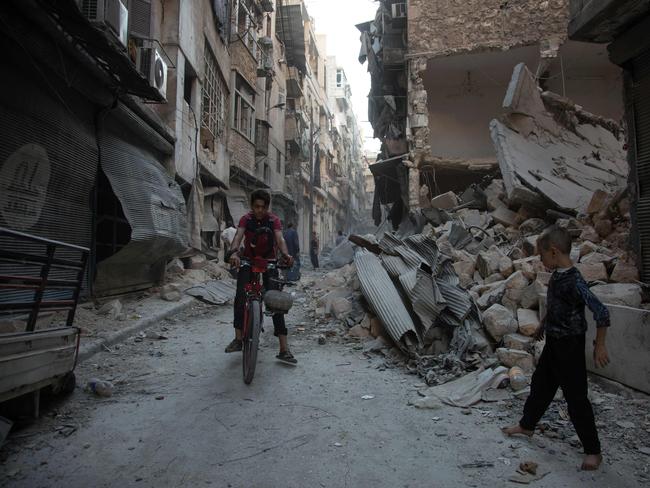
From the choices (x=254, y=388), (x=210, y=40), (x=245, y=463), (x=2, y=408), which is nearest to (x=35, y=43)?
(x=2, y=408)

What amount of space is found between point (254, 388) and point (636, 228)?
405 cm

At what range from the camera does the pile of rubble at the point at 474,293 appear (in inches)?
158

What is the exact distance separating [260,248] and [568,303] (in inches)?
111

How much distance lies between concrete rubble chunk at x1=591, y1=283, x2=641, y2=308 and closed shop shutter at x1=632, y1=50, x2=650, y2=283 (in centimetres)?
33

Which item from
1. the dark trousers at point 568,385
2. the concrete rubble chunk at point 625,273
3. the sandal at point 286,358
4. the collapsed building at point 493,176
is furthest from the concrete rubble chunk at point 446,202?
the dark trousers at point 568,385

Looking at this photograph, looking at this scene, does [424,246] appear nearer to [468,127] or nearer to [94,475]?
[94,475]

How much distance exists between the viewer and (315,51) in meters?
35.7

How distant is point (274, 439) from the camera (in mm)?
2613

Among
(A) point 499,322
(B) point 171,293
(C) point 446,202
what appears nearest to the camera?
(A) point 499,322

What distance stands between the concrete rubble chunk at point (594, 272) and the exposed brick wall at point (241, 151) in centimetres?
1252

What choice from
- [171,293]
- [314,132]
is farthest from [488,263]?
[314,132]

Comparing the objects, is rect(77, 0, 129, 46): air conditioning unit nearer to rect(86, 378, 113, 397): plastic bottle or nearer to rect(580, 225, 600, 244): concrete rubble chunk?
rect(86, 378, 113, 397): plastic bottle

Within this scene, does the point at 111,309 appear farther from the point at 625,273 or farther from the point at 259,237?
the point at 625,273

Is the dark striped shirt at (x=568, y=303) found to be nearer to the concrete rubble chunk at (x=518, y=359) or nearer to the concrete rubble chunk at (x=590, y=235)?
the concrete rubble chunk at (x=518, y=359)
